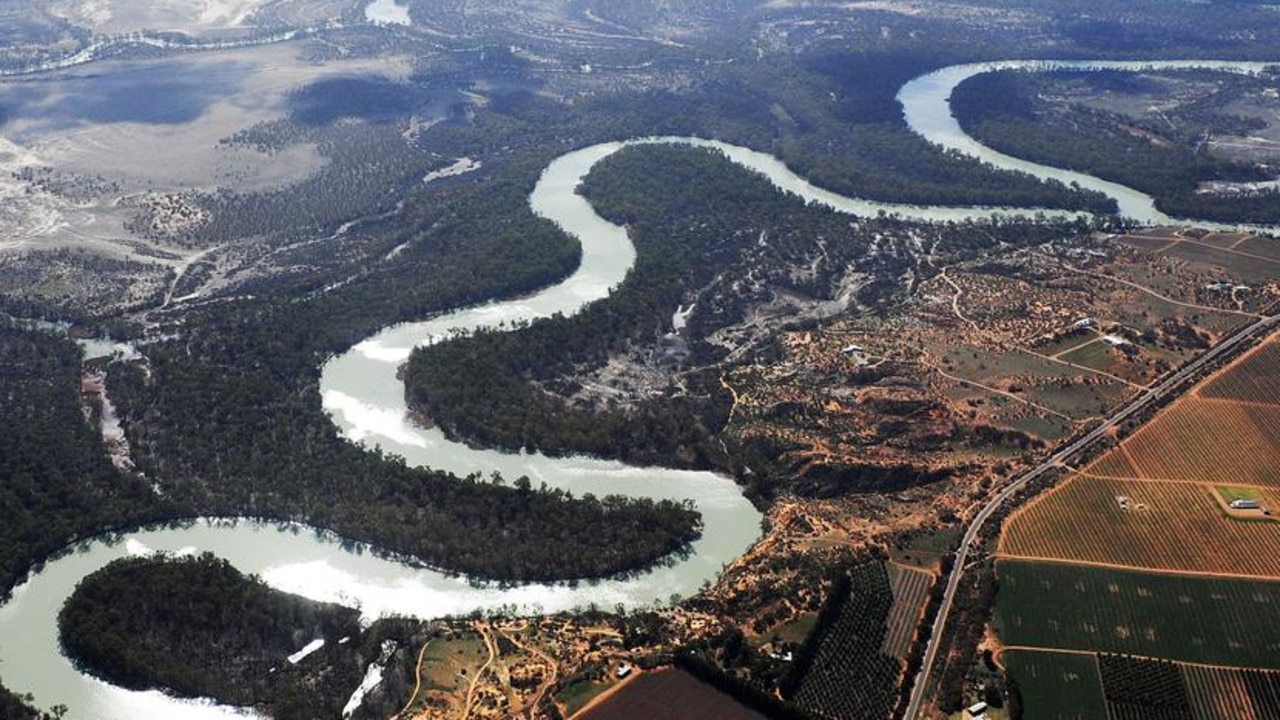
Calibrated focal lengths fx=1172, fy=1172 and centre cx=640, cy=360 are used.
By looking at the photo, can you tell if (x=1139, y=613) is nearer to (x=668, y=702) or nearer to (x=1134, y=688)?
(x=1134, y=688)

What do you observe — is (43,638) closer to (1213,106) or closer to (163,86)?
(163,86)

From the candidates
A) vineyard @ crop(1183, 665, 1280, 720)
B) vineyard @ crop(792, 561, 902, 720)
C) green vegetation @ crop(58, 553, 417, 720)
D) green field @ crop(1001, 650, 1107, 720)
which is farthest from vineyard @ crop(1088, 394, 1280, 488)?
green vegetation @ crop(58, 553, 417, 720)

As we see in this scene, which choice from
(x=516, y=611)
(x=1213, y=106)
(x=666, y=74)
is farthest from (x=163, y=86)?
(x=1213, y=106)

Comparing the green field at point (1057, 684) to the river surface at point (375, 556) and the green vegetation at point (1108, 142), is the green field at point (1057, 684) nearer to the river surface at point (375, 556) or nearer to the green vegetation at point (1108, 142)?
the river surface at point (375, 556)

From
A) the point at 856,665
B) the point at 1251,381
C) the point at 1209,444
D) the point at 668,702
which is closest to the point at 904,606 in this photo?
the point at 856,665

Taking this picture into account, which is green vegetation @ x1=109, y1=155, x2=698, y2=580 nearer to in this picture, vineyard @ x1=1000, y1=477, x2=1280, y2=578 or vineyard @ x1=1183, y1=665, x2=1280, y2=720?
vineyard @ x1=1000, y1=477, x2=1280, y2=578

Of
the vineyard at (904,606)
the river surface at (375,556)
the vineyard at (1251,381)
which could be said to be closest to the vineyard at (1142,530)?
the vineyard at (904,606)
